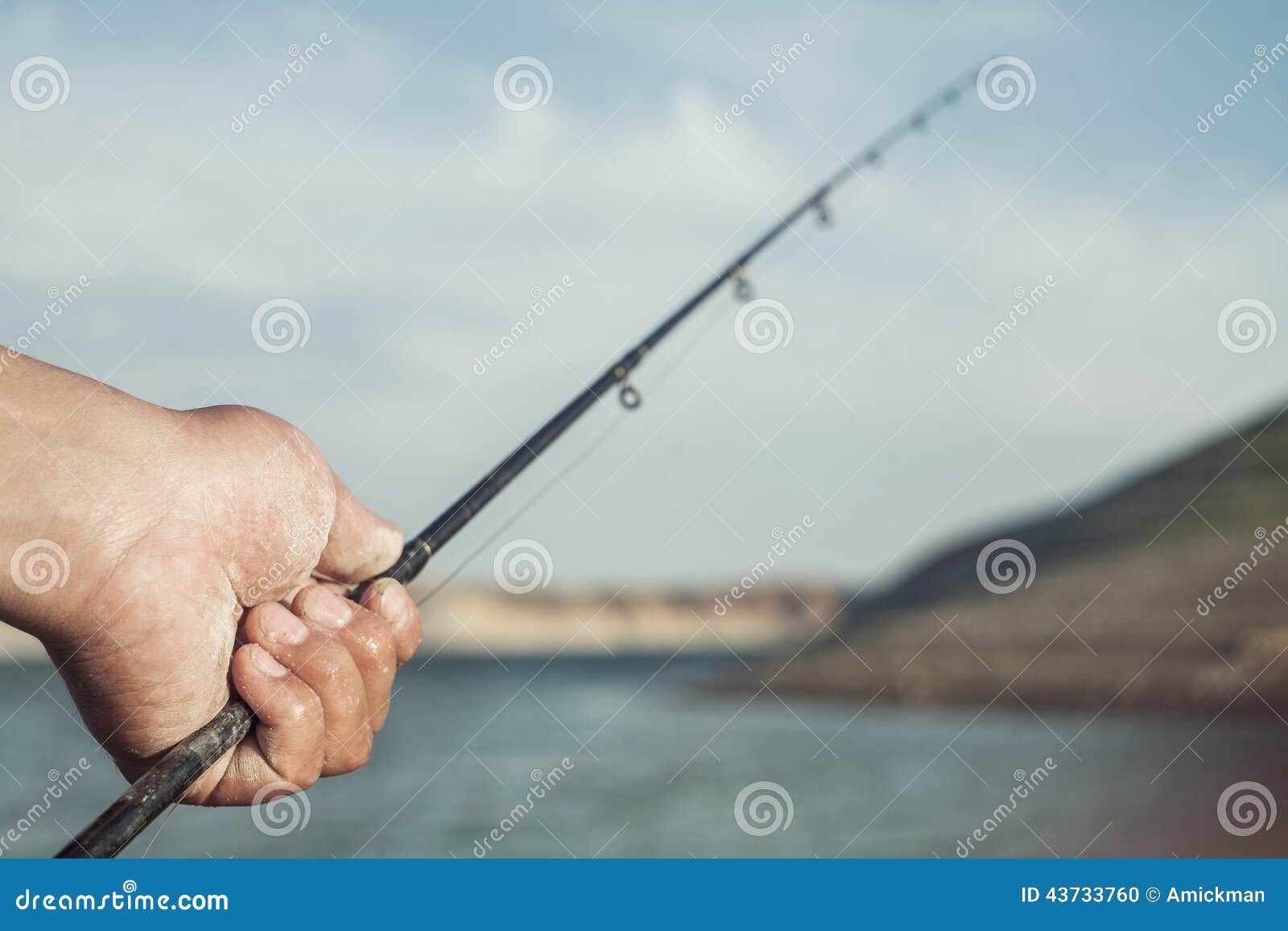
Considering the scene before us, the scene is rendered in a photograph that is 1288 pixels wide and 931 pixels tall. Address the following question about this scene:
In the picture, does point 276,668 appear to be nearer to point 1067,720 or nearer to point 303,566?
point 303,566

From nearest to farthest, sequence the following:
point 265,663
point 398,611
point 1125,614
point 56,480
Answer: point 56,480
point 265,663
point 398,611
point 1125,614

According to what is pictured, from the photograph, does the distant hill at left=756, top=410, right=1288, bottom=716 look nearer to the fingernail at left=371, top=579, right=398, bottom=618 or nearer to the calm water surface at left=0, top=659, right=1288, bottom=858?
the calm water surface at left=0, top=659, right=1288, bottom=858

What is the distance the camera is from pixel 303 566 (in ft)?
8.84

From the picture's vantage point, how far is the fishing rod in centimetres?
186

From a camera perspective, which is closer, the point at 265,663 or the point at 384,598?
the point at 265,663

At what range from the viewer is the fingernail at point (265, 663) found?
2.53 m

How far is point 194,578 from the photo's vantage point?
2.43m

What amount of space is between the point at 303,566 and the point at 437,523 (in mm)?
332

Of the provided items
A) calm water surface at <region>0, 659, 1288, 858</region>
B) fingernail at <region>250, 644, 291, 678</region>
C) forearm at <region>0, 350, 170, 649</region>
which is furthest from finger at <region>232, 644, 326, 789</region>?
calm water surface at <region>0, 659, 1288, 858</region>

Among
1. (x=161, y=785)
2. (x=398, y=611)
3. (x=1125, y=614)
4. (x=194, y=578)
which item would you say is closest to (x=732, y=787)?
(x=1125, y=614)

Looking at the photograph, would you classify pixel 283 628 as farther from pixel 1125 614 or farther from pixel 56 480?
pixel 1125 614

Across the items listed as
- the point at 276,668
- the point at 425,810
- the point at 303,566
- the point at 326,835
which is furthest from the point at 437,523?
the point at 425,810

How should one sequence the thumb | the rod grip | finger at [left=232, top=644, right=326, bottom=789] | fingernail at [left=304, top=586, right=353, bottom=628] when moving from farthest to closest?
the thumb
fingernail at [left=304, top=586, right=353, bottom=628]
finger at [left=232, top=644, right=326, bottom=789]
the rod grip

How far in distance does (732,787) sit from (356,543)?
76.6 feet
